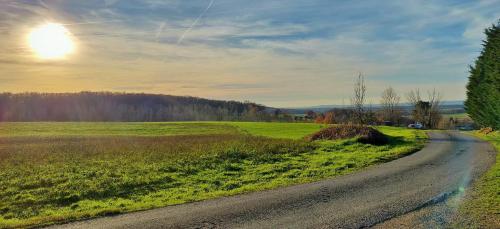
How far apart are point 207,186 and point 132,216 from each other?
5.53 meters

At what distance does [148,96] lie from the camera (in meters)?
194

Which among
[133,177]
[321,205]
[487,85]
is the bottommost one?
[133,177]

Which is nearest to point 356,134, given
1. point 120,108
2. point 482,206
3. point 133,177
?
point 133,177

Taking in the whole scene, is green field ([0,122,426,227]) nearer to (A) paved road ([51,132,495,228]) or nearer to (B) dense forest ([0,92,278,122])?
(A) paved road ([51,132,495,228])

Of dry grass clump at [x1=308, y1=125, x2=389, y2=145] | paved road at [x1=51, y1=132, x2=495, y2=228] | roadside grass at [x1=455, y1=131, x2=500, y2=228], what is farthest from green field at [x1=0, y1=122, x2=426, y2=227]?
roadside grass at [x1=455, y1=131, x2=500, y2=228]

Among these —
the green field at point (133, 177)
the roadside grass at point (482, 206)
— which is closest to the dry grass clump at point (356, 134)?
Answer: the green field at point (133, 177)

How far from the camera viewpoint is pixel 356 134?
36.1 meters

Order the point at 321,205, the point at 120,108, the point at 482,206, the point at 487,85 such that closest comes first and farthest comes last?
1. the point at 482,206
2. the point at 321,205
3. the point at 487,85
4. the point at 120,108

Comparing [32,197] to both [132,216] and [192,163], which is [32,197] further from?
[192,163]

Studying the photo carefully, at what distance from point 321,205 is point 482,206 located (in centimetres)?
407

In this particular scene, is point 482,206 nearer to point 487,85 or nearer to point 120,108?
point 487,85

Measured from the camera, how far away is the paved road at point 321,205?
949 centimetres

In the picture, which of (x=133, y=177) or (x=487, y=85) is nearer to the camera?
(x=133, y=177)

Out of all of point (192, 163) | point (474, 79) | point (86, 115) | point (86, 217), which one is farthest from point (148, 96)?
point (86, 217)
